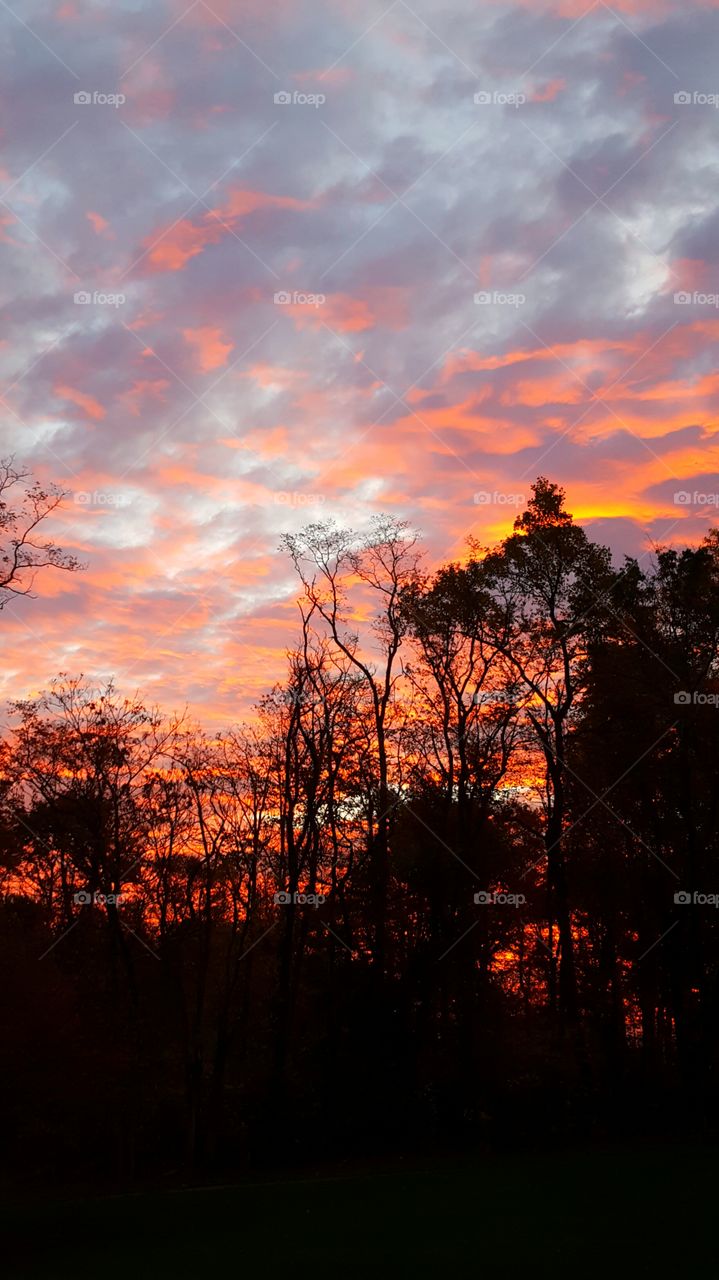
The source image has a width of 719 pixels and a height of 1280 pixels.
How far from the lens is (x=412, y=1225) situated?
1772 cm

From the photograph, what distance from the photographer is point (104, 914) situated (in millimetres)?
37406

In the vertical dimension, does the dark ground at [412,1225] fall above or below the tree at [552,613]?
below

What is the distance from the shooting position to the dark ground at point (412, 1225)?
14570mm

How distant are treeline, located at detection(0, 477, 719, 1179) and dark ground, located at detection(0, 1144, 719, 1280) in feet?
19.7

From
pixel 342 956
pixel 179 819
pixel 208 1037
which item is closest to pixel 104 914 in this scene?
pixel 179 819

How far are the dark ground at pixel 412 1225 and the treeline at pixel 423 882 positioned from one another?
236 inches

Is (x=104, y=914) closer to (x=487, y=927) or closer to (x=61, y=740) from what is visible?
(x=61, y=740)

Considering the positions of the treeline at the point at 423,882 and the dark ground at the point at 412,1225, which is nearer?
the dark ground at the point at 412,1225

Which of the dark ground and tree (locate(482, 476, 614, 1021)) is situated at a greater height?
tree (locate(482, 476, 614, 1021))

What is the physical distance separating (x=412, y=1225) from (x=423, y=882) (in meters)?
15.8

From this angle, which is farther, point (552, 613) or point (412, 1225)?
point (552, 613)

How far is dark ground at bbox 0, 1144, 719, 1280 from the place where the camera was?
14.6 metres

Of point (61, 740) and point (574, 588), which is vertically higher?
point (574, 588)

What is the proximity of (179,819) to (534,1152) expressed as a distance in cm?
1729
